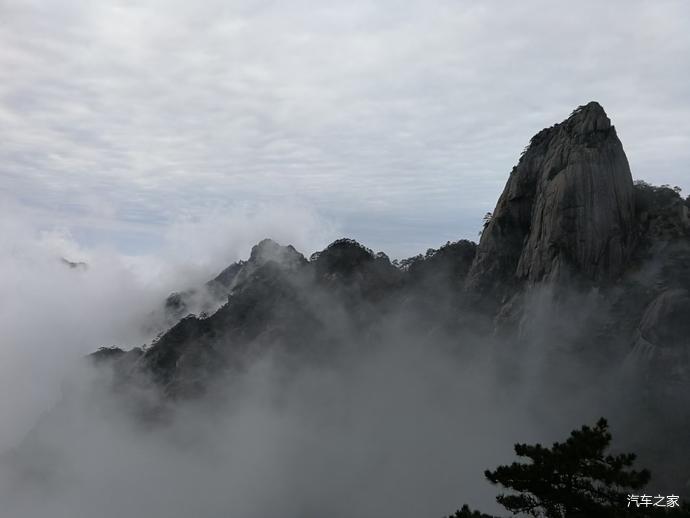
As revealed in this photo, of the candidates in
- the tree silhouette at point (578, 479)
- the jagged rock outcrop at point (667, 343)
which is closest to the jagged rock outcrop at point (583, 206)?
the jagged rock outcrop at point (667, 343)

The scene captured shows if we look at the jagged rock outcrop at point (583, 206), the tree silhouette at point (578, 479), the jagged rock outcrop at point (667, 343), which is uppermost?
the jagged rock outcrop at point (583, 206)

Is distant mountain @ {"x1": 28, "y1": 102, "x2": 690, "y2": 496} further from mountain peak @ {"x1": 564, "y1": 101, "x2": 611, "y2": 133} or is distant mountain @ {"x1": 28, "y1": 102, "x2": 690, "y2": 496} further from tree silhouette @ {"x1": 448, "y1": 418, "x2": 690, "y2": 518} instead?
tree silhouette @ {"x1": 448, "y1": 418, "x2": 690, "y2": 518}

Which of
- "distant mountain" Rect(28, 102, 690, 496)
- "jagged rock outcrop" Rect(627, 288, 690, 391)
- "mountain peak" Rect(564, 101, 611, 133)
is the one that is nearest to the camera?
"jagged rock outcrop" Rect(627, 288, 690, 391)

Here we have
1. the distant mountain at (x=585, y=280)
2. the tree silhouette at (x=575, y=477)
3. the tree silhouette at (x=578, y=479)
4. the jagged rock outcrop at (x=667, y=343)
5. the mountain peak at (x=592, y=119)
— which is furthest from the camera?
the mountain peak at (x=592, y=119)

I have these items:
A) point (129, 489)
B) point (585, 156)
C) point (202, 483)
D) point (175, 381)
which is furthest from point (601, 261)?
point (129, 489)

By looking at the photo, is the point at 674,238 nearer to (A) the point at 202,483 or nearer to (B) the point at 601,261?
(B) the point at 601,261

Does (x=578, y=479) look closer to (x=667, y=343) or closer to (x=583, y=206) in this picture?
(x=667, y=343)

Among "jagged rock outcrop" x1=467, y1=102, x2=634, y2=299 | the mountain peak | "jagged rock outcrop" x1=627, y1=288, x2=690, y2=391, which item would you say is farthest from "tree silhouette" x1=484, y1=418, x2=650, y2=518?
the mountain peak

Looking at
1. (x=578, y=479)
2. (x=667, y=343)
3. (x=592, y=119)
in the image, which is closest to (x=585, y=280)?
(x=667, y=343)

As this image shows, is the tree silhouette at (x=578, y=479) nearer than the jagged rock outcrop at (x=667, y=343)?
Yes

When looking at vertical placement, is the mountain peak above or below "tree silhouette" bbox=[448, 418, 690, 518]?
above

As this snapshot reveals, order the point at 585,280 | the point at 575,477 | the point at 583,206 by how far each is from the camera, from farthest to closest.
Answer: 1. the point at 585,280
2. the point at 583,206
3. the point at 575,477

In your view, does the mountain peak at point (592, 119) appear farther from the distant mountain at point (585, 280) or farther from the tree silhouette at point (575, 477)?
the tree silhouette at point (575, 477)

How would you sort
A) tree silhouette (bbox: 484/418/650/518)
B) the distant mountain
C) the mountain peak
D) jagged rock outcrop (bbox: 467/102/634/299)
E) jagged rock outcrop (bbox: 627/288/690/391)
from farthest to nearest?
the mountain peak < jagged rock outcrop (bbox: 467/102/634/299) < the distant mountain < jagged rock outcrop (bbox: 627/288/690/391) < tree silhouette (bbox: 484/418/650/518)
